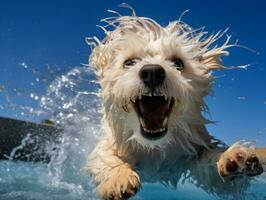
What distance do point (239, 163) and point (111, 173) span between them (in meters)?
1.13

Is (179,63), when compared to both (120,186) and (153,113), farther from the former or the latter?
(120,186)

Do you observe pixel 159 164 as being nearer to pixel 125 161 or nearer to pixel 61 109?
pixel 125 161

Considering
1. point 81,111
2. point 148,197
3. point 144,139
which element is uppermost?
point 81,111

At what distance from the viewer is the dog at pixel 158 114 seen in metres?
4.43

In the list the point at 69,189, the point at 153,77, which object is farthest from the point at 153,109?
the point at 69,189

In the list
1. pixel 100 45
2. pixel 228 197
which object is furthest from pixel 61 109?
pixel 228 197

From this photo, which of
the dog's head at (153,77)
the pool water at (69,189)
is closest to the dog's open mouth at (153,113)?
the dog's head at (153,77)

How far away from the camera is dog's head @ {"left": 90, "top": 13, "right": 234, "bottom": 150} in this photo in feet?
14.8

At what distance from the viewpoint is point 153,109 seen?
184 inches

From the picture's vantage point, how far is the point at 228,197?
514 centimetres

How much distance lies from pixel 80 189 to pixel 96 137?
1234 mm

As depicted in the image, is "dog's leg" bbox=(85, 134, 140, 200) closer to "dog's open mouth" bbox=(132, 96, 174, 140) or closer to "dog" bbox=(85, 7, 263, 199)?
"dog" bbox=(85, 7, 263, 199)

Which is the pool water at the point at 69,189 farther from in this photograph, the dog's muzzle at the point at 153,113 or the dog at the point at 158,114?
the dog's muzzle at the point at 153,113

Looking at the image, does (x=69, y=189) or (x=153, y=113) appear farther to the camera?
(x=69, y=189)
